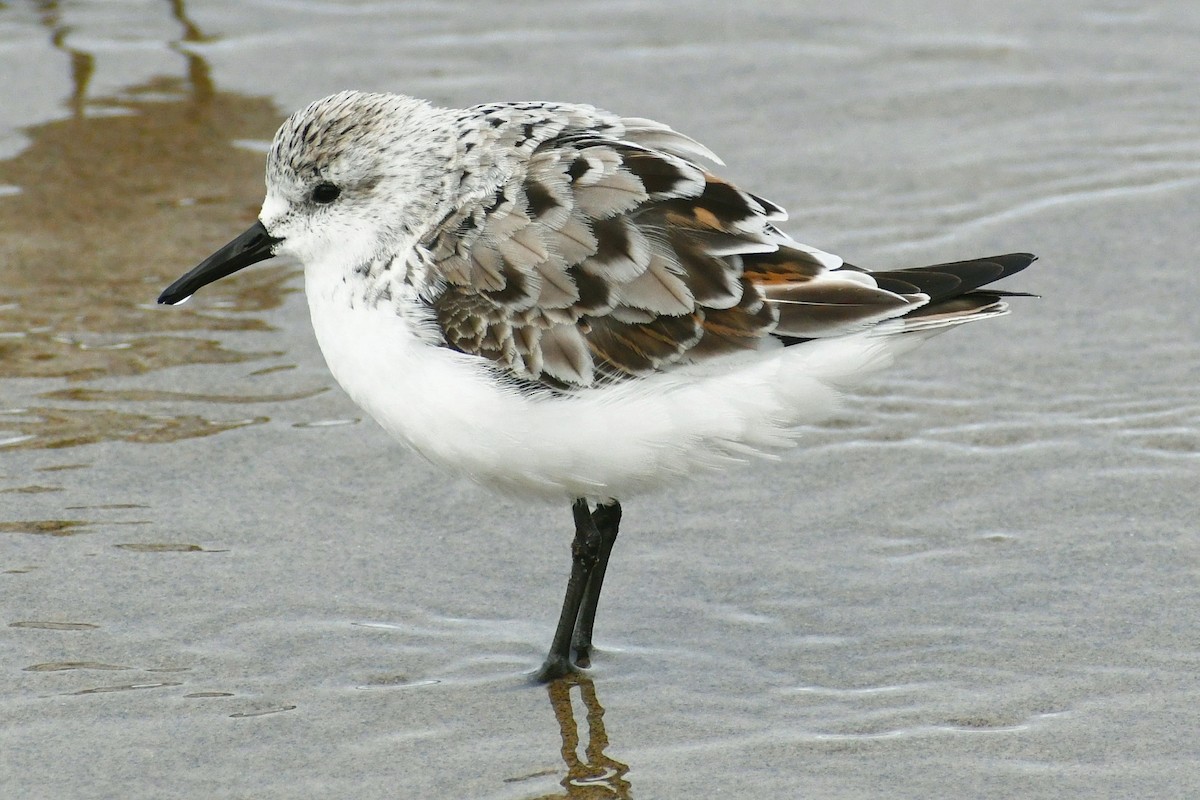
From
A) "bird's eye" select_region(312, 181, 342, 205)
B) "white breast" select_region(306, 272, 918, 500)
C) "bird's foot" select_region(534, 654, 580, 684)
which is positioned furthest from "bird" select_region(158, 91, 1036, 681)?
"bird's foot" select_region(534, 654, 580, 684)

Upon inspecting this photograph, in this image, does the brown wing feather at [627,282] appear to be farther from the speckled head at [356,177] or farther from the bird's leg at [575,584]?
the bird's leg at [575,584]

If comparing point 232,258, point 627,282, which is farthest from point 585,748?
point 232,258

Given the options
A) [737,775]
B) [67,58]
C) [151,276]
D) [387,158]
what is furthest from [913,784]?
[67,58]

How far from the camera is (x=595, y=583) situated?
5.48m

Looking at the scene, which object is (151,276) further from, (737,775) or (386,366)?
(737,775)

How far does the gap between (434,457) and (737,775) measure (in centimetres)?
133

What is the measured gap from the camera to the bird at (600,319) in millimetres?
4941

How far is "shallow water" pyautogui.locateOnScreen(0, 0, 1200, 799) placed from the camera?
489 cm

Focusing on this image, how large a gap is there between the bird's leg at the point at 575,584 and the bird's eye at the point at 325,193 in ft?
4.21

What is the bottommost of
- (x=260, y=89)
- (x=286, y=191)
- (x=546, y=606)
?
(x=546, y=606)

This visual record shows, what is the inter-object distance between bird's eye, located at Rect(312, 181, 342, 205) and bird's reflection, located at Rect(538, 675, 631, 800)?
5.73ft

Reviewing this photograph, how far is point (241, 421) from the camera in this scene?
271 inches

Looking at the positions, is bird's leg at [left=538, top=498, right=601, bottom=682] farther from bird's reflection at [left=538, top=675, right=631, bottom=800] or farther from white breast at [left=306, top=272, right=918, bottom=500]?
white breast at [left=306, top=272, right=918, bottom=500]

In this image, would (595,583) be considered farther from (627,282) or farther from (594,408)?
(627,282)
